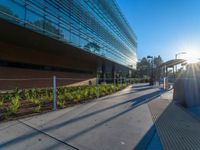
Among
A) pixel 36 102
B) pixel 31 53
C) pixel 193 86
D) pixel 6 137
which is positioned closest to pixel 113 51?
pixel 31 53

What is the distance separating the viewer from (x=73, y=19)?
15.4 meters

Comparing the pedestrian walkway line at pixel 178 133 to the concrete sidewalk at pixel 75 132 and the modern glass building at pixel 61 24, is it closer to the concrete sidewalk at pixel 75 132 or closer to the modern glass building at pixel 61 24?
the concrete sidewalk at pixel 75 132

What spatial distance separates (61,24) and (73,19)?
220cm

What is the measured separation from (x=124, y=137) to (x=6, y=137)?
9.46 feet

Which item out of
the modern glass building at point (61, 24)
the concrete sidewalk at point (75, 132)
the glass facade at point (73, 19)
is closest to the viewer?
the concrete sidewalk at point (75, 132)

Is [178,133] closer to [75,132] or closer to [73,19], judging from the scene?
[75,132]

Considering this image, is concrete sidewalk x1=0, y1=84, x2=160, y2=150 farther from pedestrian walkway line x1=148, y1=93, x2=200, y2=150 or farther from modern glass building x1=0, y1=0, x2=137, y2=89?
modern glass building x1=0, y1=0, x2=137, y2=89

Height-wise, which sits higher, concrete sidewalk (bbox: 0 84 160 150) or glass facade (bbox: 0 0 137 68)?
glass facade (bbox: 0 0 137 68)

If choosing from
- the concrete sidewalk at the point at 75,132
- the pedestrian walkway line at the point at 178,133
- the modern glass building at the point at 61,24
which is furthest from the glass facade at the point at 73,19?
the pedestrian walkway line at the point at 178,133

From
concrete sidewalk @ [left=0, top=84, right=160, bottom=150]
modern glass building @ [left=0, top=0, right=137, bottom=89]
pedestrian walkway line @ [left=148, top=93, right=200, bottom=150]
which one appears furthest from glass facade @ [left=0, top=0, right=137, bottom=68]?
pedestrian walkway line @ [left=148, top=93, right=200, bottom=150]

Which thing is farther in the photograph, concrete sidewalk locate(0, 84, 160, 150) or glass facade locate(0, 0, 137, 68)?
glass facade locate(0, 0, 137, 68)

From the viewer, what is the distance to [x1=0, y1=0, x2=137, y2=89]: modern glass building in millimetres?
9531

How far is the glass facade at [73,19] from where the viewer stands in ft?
32.0

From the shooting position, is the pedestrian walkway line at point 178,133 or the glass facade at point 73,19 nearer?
the pedestrian walkway line at point 178,133
